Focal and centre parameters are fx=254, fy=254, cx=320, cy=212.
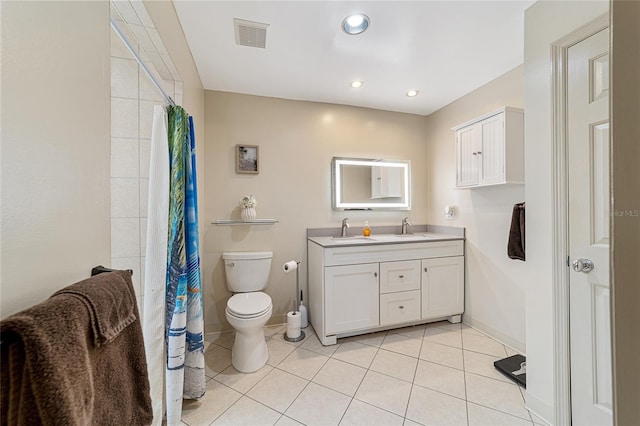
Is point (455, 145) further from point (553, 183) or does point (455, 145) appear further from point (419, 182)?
point (553, 183)

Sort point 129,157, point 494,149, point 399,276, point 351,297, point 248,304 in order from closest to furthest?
point 129,157 < point 248,304 < point 494,149 < point 351,297 < point 399,276

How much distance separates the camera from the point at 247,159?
2.55m

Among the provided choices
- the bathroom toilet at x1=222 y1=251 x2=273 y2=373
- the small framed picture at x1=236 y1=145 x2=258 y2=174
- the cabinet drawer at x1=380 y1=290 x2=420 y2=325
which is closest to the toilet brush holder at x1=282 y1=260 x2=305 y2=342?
the bathroom toilet at x1=222 y1=251 x2=273 y2=373

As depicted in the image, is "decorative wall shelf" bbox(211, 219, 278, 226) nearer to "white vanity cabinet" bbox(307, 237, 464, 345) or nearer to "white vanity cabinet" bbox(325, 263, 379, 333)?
"white vanity cabinet" bbox(307, 237, 464, 345)

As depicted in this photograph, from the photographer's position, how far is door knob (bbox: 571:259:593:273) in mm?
1220

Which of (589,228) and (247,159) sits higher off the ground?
(247,159)

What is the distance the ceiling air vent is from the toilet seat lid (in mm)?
1903

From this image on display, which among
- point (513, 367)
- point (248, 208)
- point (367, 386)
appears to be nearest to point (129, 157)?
point (248, 208)

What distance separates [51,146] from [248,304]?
1645 millimetres

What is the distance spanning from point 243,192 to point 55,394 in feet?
7.39

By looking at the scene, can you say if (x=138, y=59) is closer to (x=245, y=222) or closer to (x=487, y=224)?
(x=245, y=222)

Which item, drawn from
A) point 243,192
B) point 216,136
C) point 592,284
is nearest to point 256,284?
point 243,192

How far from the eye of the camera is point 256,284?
236 centimetres

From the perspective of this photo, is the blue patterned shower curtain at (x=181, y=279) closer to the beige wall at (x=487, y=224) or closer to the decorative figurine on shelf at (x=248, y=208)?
the decorative figurine on shelf at (x=248, y=208)
